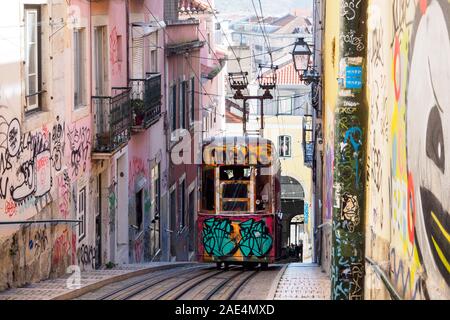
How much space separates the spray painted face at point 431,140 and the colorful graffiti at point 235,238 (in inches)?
555

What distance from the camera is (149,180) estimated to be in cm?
2802

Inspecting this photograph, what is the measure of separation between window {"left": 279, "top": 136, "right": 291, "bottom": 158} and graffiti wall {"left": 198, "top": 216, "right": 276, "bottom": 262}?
36377 millimetres

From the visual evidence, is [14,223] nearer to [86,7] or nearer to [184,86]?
[86,7]

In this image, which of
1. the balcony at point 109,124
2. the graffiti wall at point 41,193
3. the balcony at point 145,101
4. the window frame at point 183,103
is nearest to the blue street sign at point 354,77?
the graffiti wall at point 41,193

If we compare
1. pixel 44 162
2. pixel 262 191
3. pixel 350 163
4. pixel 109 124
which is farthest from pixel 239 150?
pixel 350 163

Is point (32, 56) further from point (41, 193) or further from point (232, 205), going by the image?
point (232, 205)

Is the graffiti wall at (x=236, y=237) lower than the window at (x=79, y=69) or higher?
lower

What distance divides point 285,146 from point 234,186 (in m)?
37.0

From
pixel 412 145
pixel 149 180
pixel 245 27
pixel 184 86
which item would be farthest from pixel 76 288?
pixel 245 27

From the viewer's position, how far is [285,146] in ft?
192

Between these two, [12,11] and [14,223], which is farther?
Result: [12,11]

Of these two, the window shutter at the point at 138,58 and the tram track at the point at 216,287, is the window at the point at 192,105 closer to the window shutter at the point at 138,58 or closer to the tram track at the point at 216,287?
the window shutter at the point at 138,58

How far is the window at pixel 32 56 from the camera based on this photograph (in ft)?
51.9

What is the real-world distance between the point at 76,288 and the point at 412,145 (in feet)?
23.7
